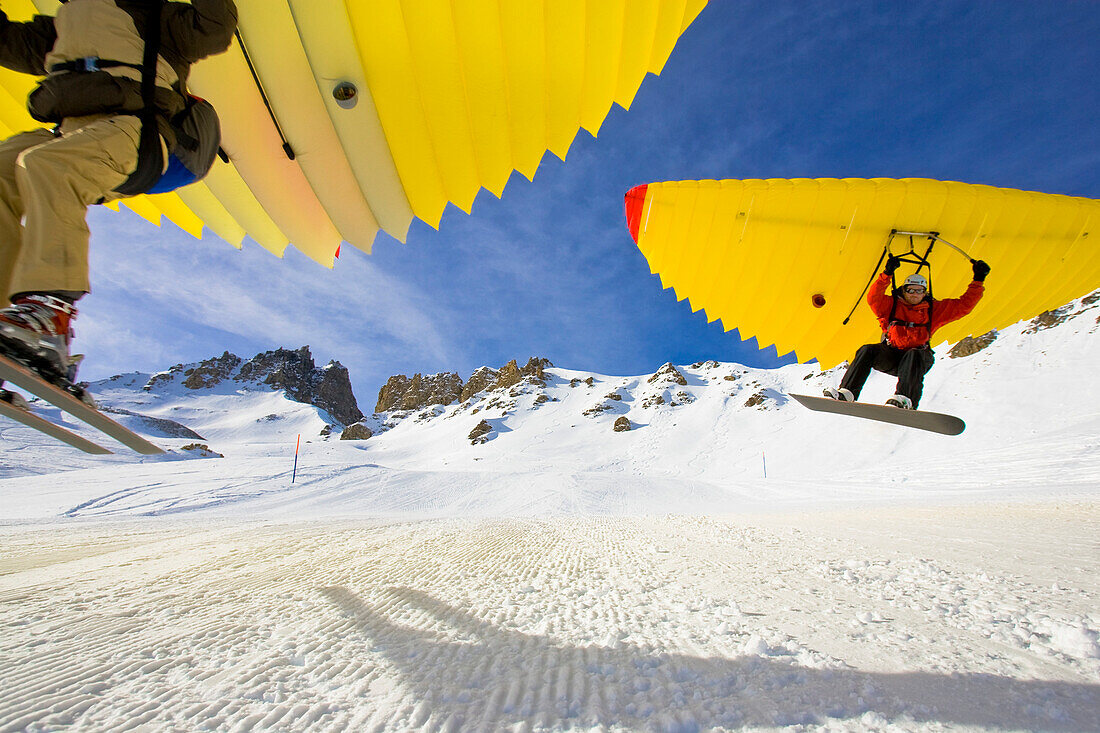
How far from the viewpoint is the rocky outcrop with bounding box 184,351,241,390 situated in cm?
8300

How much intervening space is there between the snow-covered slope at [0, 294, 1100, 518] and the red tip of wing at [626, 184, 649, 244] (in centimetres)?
793

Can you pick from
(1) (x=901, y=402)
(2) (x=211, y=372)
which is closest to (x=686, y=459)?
(1) (x=901, y=402)

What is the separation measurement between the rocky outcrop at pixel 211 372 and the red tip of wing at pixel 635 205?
102 m

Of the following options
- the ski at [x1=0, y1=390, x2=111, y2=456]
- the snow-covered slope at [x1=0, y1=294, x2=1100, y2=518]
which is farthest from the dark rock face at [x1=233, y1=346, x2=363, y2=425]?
the ski at [x1=0, y1=390, x2=111, y2=456]

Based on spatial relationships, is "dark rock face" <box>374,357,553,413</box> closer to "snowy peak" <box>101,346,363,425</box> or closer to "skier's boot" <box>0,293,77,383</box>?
"snowy peak" <box>101,346,363,425</box>

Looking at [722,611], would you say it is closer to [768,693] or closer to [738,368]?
[768,693]

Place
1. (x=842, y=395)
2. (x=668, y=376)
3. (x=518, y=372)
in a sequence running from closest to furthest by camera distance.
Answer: (x=842, y=395), (x=668, y=376), (x=518, y=372)

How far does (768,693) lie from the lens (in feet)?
3.63

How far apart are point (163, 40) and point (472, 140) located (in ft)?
5.51

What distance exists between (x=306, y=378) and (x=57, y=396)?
107715mm

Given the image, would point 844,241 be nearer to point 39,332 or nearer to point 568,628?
point 568,628

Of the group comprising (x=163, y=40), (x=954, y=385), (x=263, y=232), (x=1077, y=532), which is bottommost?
(x=1077, y=532)

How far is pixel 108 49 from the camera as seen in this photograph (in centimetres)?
153

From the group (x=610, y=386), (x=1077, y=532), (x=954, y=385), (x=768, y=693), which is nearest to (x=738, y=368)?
(x=610, y=386)
